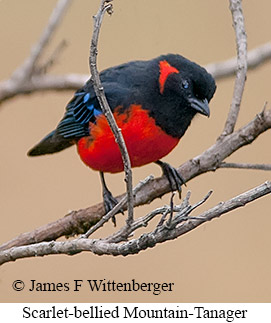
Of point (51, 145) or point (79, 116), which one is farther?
point (51, 145)

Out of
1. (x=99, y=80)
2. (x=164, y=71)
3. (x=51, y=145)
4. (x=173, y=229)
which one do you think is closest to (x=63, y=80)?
(x=51, y=145)

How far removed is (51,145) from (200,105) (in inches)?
46.0

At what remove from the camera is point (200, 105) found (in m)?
3.19

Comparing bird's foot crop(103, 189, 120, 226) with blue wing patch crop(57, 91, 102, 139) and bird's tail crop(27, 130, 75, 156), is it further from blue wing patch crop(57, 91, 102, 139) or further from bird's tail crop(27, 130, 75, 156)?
bird's tail crop(27, 130, 75, 156)

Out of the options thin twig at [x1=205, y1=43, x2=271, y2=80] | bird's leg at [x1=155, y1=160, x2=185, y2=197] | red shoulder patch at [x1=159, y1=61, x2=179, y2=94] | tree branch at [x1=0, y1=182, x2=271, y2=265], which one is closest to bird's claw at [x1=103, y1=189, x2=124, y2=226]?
bird's leg at [x1=155, y1=160, x2=185, y2=197]

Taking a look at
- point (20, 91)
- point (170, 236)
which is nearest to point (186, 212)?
point (170, 236)

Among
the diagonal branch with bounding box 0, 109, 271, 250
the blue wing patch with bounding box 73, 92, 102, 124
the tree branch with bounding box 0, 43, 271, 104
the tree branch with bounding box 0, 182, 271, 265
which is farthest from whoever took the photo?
the tree branch with bounding box 0, 43, 271, 104

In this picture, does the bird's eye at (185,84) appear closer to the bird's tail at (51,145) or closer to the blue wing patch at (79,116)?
the blue wing patch at (79,116)

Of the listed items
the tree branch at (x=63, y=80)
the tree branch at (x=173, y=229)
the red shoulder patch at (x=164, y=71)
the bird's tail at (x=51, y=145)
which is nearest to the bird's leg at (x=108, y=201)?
the bird's tail at (x=51, y=145)

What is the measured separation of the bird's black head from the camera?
315cm

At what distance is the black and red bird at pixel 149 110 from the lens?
10.5ft

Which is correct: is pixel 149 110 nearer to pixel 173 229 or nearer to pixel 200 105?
pixel 200 105

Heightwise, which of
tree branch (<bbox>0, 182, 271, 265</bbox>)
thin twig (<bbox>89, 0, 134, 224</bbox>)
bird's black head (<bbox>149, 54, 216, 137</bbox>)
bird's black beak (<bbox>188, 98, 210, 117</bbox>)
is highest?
bird's black head (<bbox>149, 54, 216, 137</bbox>)

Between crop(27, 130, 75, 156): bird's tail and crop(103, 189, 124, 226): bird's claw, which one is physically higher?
crop(27, 130, 75, 156): bird's tail
